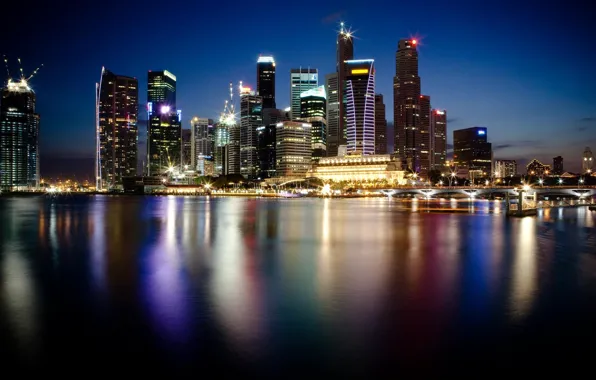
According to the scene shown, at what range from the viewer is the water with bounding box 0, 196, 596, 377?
31.9 feet

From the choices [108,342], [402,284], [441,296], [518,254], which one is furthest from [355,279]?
[518,254]

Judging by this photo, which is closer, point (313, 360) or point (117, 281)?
point (313, 360)

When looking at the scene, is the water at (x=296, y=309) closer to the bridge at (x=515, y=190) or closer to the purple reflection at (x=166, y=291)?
the purple reflection at (x=166, y=291)

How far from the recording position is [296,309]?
13.6 m

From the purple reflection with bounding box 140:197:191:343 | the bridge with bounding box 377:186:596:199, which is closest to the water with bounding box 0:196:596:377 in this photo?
the purple reflection with bounding box 140:197:191:343

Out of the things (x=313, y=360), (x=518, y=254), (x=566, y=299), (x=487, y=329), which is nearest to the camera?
(x=313, y=360)

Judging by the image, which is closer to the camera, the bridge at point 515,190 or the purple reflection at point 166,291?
the purple reflection at point 166,291

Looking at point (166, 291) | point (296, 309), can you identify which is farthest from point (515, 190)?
point (166, 291)

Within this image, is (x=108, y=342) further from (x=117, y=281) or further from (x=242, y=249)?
(x=242, y=249)

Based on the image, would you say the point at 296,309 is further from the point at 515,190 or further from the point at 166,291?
the point at 515,190

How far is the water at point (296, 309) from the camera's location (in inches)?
383

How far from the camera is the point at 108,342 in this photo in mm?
10680

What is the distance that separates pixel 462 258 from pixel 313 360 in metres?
17.2

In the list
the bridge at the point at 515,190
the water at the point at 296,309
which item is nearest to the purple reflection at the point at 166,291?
the water at the point at 296,309
